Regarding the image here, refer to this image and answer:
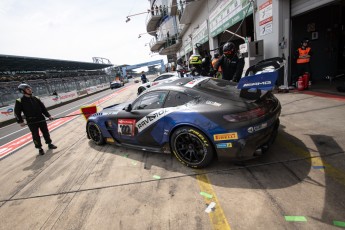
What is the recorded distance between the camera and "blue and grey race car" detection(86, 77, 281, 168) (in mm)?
2734

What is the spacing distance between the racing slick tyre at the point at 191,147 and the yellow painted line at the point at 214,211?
30cm

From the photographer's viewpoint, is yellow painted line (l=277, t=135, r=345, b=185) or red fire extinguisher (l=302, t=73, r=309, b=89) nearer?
yellow painted line (l=277, t=135, r=345, b=185)

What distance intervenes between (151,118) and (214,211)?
180 cm

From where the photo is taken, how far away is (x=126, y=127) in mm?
3992

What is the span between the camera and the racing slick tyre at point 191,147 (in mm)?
A: 2965

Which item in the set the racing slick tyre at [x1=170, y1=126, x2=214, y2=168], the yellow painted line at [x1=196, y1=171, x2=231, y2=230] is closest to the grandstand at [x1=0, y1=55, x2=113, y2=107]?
the racing slick tyre at [x1=170, y1=126, x2=214, y2=168]

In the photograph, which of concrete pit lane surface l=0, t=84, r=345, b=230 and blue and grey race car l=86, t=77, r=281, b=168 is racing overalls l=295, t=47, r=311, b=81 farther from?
blue and grey race car l=86, t=77, r=281, b=168

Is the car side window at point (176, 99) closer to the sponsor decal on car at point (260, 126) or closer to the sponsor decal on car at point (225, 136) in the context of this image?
the sponsor decal on car at point (225, 136)

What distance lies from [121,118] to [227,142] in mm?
2221

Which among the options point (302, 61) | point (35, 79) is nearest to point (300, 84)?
point (302, 61)

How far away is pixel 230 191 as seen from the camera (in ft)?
8.66

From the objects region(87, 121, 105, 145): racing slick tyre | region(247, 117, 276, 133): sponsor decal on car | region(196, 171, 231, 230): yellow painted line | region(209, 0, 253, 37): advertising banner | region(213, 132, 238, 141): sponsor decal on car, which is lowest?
region(196, 171, 231, 230): yellow painted line

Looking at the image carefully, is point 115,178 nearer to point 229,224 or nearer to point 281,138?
point 229,224

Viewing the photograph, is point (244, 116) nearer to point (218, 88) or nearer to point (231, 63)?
point (218, 88)
